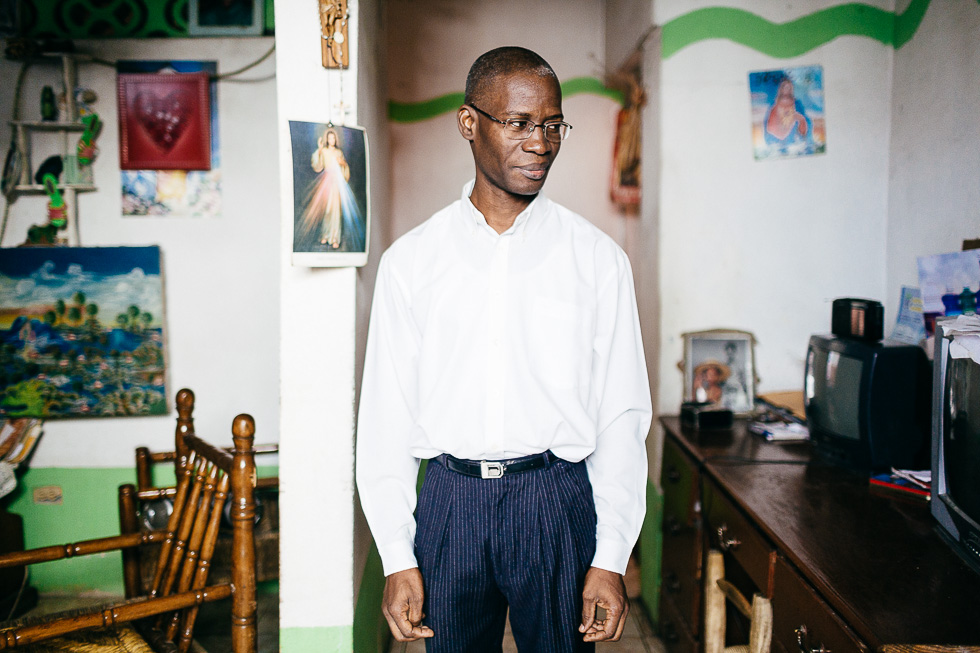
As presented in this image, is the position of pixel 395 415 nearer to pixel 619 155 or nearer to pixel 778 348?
pixel 778 348

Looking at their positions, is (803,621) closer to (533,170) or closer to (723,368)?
(533,170)

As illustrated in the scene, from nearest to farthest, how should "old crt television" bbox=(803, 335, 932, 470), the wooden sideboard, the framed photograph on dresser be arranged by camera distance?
the wooden sideboard → "old crt television" bbox=(803, 335, 932, 470) → the framed photograph on dresser

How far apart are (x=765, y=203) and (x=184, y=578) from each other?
7.98 feet

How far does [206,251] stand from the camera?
2943 mm

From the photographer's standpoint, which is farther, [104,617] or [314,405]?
[314,405]

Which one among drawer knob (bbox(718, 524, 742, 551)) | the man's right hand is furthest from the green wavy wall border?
the man's right hand

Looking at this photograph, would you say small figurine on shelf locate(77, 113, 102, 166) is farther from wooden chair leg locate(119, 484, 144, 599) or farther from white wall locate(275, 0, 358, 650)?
white wall locate(275, 0, 358, 650)

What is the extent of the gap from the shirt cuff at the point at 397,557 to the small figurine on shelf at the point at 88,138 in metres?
2.52

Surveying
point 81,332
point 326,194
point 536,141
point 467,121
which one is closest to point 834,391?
point 536,141

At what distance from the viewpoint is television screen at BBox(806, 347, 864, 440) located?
5.91 ft

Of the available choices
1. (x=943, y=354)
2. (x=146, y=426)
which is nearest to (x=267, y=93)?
(x=146, y=426)

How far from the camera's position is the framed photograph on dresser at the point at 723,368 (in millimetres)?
2533

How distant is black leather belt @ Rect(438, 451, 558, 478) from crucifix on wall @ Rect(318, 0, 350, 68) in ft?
3.43

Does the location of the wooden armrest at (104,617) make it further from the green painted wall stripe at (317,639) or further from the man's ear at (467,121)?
the man's ear at (467,121)
